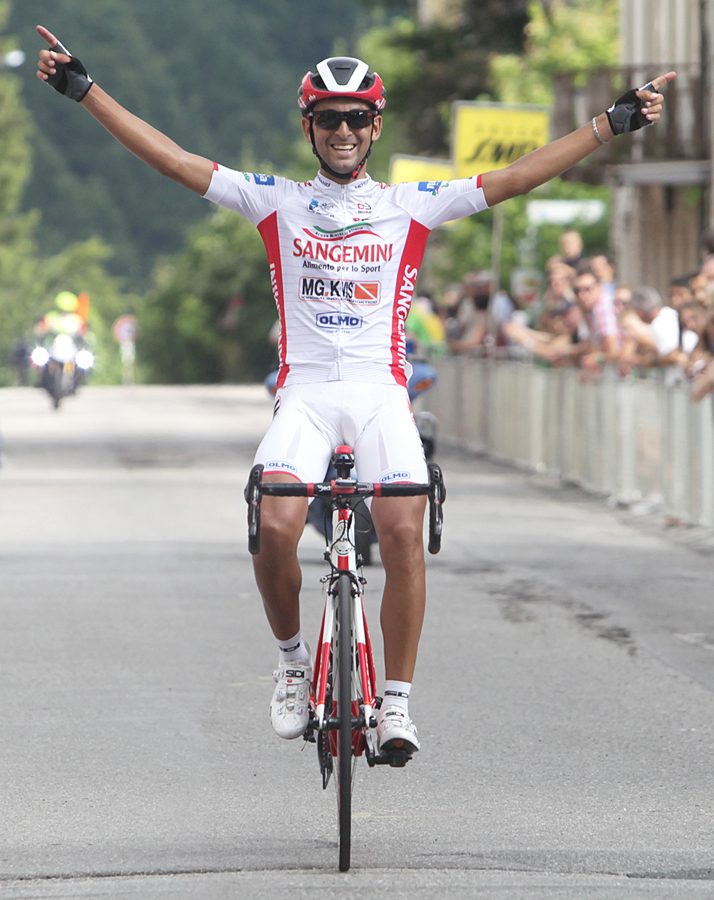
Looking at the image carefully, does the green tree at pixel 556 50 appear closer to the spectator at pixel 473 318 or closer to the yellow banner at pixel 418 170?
the yellow banner at pixel 418 170

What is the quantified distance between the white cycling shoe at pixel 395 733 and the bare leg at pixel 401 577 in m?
0.14

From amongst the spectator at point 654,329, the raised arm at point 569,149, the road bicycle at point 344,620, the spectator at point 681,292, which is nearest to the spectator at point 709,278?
the spectator at point 681,292

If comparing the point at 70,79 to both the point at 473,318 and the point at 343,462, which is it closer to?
the point at 343,462

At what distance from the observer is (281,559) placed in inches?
218

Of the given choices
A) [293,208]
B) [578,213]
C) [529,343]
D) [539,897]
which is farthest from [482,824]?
[578,213]

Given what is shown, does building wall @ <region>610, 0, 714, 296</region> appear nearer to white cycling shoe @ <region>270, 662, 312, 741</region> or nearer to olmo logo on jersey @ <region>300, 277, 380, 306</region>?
olmo logo on jersey @ <region>300, 277, 380, 306</region>

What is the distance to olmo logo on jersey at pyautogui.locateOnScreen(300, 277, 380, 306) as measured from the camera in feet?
18.8

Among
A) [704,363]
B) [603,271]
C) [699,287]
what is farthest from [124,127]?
[603,271]

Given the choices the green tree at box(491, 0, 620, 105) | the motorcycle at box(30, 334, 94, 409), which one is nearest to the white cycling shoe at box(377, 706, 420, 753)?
the motorcycle at box(30, 334, 94, 409)

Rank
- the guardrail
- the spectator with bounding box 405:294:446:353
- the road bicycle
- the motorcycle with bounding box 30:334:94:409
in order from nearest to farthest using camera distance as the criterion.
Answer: the road bicycle
the guardrail
the spectator with bounding box 405:294:446:353
the motorcycle with bounding box 30:334:94:409

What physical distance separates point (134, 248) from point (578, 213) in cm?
9240

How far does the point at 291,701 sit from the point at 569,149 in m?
1.85

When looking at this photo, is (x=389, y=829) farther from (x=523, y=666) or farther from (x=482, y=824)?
(x=523, y=666)

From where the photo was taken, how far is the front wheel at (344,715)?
5.03 m
